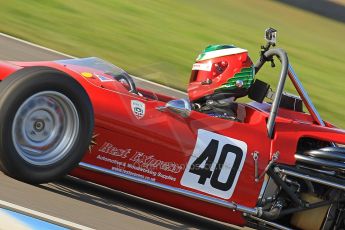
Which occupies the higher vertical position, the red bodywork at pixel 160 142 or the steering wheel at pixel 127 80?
the steering wheel at pixel 127 80

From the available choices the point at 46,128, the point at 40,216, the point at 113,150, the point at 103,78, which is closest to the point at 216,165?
the point at 113,150

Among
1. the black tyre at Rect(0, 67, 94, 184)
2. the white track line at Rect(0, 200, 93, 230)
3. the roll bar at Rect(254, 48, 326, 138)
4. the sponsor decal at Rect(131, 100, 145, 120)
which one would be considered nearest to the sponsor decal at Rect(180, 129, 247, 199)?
the roll bar at Rect(254, 48, 326, 138)

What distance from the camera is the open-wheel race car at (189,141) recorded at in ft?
17.2

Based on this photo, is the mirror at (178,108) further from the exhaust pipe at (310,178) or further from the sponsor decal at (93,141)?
the exhaust pipe at (310,178)

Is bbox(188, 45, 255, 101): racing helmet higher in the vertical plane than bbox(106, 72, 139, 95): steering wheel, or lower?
higher

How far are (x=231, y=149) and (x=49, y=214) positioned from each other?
168 cm

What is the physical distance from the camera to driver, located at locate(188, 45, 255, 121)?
245 inches

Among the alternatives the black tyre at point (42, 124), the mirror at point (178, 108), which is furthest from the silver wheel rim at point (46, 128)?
the mirror at point (178, 108)

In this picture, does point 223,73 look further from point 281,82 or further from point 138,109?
point 138,109

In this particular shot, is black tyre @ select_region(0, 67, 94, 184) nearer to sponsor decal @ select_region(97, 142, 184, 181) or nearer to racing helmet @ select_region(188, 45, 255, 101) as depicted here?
sponsor decal @ select_region(97, 142, 184, 181)

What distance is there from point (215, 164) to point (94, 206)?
108 centimetres

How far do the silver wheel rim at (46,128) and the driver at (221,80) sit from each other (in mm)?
1396

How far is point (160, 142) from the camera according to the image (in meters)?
5.69

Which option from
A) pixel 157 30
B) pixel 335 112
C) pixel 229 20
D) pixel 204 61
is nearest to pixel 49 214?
pixel 204 61
